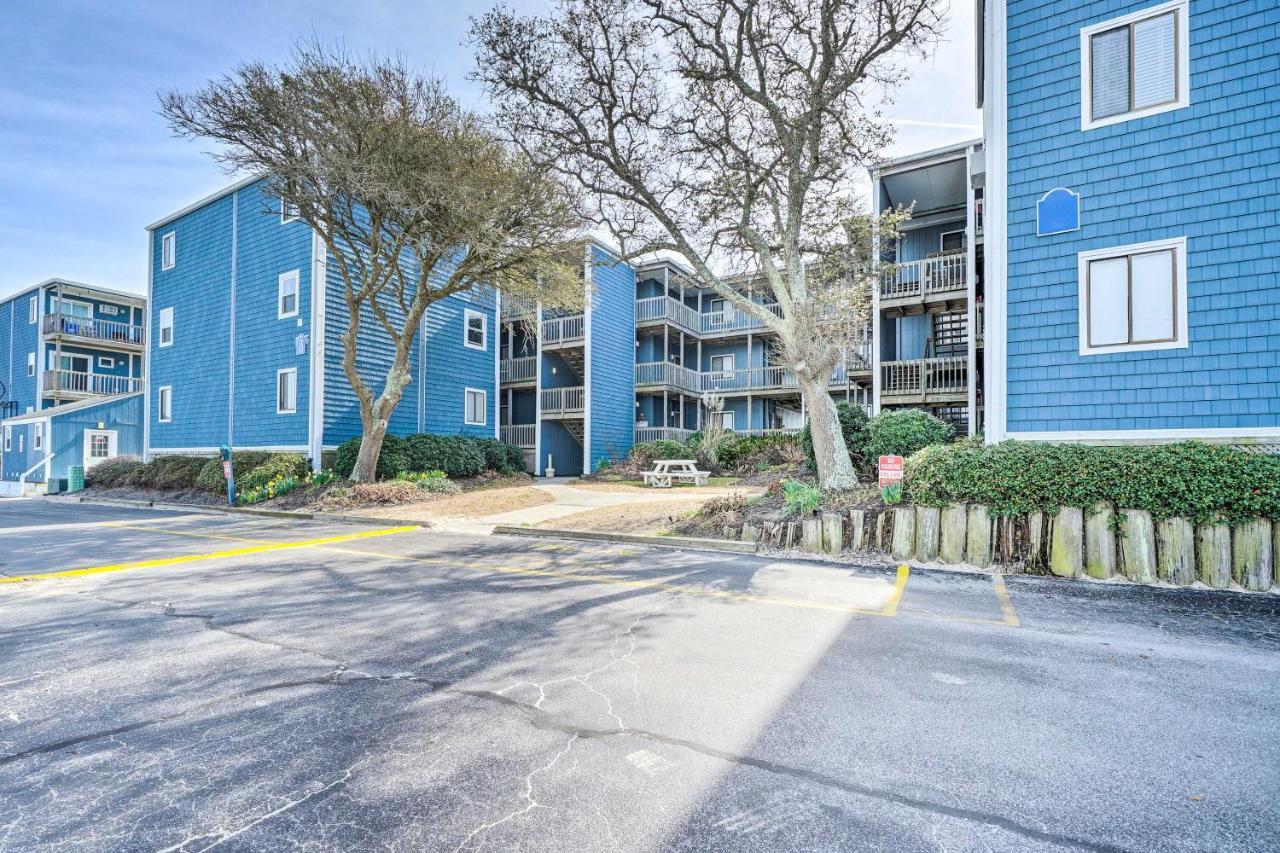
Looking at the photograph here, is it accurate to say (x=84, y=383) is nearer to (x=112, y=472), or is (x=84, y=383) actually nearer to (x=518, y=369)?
(x=112, y=472)

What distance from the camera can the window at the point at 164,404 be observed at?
74.1ft

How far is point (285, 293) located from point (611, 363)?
11959mm

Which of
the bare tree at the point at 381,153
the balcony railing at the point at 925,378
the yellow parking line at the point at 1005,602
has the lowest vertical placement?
the yellow parking line at the point at 1005,602

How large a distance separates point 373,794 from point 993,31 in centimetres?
1319

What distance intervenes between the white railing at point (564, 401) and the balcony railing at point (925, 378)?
1138 cm

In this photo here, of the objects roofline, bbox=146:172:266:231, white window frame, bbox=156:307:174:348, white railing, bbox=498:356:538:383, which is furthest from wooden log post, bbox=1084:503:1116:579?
white window frame, bbox=156:307:174:348

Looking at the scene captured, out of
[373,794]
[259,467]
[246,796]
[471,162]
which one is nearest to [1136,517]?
[373,794]

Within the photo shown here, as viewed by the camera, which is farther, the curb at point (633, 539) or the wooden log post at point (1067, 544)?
the curb at point (633, 539)

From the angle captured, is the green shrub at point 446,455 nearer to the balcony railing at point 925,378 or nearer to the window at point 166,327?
the window at point 166,327

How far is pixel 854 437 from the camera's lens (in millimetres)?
13008

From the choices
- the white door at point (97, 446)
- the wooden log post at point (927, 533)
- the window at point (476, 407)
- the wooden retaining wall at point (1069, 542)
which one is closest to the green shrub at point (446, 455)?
the window at point (476, 407)

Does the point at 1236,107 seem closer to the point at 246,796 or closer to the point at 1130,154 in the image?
the point at 1130,154

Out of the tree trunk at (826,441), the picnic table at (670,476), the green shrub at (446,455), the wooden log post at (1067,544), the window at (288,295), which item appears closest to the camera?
the wooden log post at (1067,544)

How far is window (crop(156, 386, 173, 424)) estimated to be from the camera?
22578 millimetres
